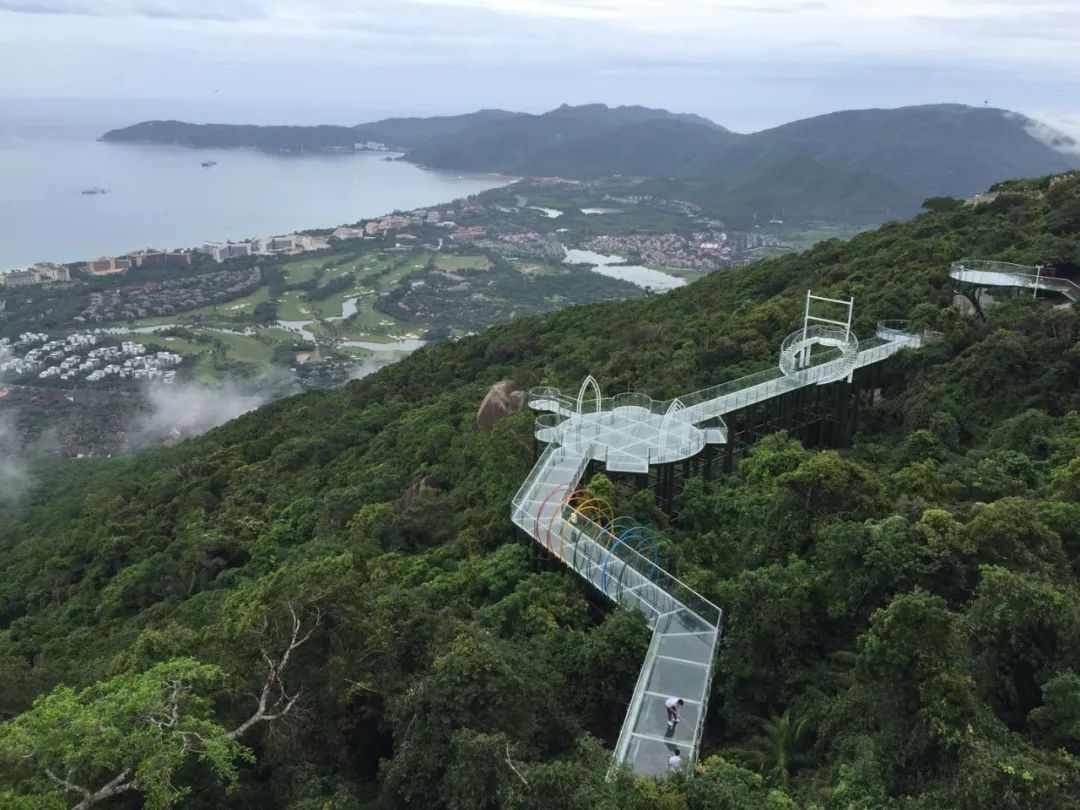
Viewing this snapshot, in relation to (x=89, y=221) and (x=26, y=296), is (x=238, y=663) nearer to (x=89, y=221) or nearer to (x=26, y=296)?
(x=26, y=296)

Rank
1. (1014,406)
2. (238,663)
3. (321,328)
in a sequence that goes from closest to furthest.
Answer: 1. (238,663)
2. (1014,406)
3. (321,328)

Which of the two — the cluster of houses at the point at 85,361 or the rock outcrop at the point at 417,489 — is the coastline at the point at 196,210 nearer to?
the cluster of houses at the point at 85,361

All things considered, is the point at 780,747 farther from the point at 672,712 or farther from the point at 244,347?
the point at 244,347

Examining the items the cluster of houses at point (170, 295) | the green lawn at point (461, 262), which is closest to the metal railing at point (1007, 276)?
the cluster of houses at point (170, 295)

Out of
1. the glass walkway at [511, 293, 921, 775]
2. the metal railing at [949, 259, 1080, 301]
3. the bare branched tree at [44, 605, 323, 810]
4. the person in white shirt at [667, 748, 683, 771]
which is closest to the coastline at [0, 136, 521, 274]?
the glass walkway at [511, 293, 921, 775]

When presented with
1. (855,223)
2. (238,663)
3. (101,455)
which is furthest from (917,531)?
(855,223)

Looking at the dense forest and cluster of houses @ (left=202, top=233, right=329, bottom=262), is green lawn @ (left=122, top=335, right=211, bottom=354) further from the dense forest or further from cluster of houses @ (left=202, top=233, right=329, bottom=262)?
the dense forest
